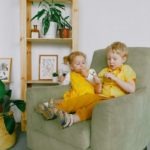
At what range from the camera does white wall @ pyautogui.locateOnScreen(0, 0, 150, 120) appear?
260 centimetres

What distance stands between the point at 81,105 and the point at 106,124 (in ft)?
1.07

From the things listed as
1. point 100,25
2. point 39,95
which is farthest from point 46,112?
point 100,25

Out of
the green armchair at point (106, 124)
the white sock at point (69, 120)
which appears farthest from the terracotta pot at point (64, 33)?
the white sock at point (69, 120)

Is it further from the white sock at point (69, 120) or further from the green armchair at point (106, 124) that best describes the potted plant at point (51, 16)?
the white sock at point (69, 120)

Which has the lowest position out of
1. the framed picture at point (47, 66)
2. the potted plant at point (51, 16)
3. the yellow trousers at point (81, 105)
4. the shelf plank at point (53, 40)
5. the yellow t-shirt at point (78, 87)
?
the yellow trousers at point (81, 105)

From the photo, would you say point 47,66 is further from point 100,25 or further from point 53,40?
point 100,25

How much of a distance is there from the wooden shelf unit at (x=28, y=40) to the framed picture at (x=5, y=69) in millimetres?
210

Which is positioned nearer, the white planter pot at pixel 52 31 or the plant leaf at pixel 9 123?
the plant leaf at pixel 9 123

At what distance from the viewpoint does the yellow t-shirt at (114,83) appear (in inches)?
72.8

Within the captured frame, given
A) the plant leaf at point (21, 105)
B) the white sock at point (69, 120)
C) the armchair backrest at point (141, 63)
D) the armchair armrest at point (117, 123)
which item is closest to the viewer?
the armchair armrest at point (117, 123)

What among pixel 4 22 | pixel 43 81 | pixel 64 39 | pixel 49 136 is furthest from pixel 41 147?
pixel 4 22

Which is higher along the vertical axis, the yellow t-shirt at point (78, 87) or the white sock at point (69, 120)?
the yellow t-shirt at point (78, 87)

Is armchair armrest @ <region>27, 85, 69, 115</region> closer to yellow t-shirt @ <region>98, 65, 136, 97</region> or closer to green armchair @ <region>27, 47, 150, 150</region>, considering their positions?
green armchair @ <region>27, 47, 150, 150</region>

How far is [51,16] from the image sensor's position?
2.46m
